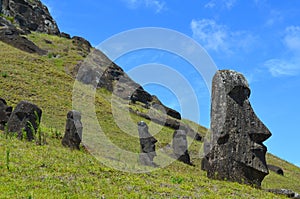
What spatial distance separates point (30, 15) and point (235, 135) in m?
92.8

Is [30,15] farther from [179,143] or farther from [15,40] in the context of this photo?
[179,143]

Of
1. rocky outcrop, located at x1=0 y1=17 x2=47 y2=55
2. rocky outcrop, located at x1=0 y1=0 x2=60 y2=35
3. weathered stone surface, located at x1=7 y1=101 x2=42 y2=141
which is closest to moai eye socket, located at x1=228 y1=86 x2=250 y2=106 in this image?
weathered stone surface, located at x1=7 y1=101 x2=42 y2=141

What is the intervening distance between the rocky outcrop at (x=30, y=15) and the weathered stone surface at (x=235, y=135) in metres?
78.8

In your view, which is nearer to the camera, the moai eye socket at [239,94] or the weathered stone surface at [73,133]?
the moai eye socket at [239,94]

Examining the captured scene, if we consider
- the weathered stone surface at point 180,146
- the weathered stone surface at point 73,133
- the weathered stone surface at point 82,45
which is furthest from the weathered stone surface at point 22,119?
the weathered stone surface at point 82,45

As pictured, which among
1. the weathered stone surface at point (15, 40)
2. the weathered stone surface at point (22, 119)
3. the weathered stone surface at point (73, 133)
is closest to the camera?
the weathered stone surface at point (22, 119)

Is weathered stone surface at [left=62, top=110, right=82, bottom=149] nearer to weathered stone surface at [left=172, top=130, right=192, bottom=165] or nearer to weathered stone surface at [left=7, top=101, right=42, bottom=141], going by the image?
weathered stone surface at [left=7, top=101, right=42, bottom=141]

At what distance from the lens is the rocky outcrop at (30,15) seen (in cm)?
9519

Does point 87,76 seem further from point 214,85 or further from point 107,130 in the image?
point 214,85

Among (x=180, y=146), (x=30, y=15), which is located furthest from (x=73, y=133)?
(x=30, y=15)

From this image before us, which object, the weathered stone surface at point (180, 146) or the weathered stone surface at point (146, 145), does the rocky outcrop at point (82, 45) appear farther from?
the weathered stone surface at point (146, 145)

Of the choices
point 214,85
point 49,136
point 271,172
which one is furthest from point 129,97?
point 214,85

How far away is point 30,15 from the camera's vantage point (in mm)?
102438

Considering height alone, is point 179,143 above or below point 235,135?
above
